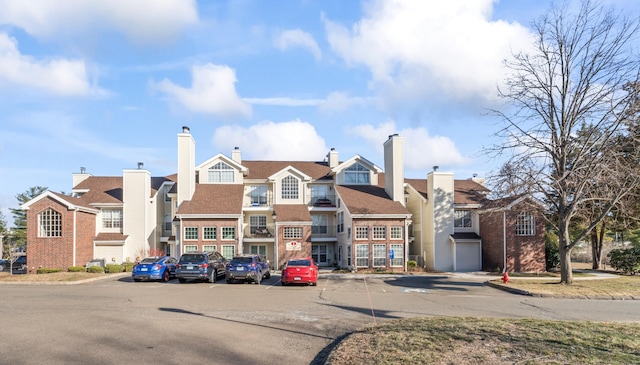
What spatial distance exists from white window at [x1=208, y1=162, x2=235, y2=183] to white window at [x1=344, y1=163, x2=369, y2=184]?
9868 millimetres

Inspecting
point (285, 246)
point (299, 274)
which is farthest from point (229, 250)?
point (299, 274)

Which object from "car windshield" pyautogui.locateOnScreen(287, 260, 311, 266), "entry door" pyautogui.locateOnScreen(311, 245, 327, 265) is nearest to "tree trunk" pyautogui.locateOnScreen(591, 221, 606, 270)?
"entry door" pyautogui.locateOnScreen(311, 245, 327, 265)

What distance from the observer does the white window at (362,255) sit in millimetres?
35263

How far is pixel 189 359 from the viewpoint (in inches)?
342

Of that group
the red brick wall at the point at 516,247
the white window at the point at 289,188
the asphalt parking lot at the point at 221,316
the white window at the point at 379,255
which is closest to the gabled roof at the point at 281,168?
the white window at the point at 289,188

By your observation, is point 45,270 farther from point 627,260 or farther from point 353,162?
point 627,260

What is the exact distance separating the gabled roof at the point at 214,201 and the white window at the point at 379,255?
34.8ft

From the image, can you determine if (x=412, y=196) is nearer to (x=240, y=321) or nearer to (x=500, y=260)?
(x=500, y=260)

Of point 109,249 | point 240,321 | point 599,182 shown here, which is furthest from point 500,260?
point 109,249

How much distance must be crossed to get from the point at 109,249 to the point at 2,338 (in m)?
28.8

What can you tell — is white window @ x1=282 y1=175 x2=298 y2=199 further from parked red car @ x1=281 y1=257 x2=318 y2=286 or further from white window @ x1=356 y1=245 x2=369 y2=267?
parked red car @ x1=281 y1=257 x2=318 y2=286

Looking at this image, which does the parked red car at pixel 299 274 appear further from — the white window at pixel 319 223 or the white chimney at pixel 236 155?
the white chimney at pixel 236 155

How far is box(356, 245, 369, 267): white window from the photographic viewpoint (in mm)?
35263

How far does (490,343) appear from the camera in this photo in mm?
9172
